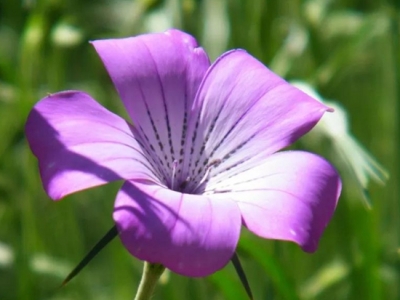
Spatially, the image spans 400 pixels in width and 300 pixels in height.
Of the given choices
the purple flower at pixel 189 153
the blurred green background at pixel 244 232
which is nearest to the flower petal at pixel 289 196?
the purple flower at pixel 189 153

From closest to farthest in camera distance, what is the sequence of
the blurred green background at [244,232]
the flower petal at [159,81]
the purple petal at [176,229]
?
the purple petal at [176,229] → the flower petal at [159,81] → the blurred green background at [244,232]

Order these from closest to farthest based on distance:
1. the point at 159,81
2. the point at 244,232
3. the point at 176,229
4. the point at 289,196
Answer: the point at 176,229
the point at 289,196
the point at 159,81
the point at 244,232

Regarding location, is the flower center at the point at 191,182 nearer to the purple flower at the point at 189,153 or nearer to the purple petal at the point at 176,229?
the purple flower at the point at 189,153

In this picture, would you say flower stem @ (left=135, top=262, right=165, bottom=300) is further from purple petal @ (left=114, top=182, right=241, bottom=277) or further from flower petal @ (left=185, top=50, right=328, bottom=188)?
flower petal @ (left=185, top=50, right=328, bottom=188)

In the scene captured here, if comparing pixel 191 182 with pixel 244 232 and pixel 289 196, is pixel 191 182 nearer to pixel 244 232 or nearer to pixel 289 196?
pixel 289 196

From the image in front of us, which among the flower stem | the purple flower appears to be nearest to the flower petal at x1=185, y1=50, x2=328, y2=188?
the purple flower

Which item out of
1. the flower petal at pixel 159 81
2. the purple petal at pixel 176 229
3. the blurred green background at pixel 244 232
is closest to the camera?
the purple petal at pixel 176 229

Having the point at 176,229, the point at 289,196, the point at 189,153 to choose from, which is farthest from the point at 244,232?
the point at 176,229
